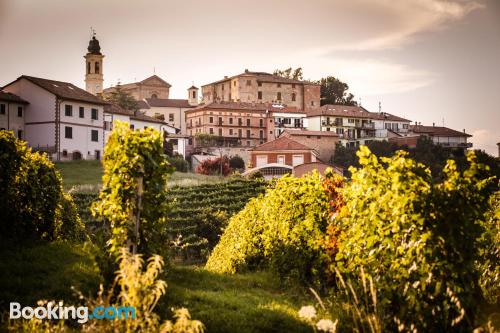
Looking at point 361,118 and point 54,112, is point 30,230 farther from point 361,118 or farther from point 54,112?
point 361,118

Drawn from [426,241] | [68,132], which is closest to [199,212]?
[68,132]

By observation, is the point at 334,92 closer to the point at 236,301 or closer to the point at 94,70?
the point at 94,70

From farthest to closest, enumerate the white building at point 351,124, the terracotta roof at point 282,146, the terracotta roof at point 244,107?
the white building at point 351,124
the terracotta roof at point 244,107
the terracotta roof at point 282,146

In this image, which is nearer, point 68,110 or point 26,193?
point 26,193

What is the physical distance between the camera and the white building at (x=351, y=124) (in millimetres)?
90812

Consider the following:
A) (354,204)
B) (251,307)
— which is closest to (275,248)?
(251,307)

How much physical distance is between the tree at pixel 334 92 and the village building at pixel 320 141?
3700 cm

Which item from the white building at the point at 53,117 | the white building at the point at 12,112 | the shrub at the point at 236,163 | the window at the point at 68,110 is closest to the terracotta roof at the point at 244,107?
the shrub at the point at 236,163

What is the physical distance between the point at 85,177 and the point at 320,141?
148 feet

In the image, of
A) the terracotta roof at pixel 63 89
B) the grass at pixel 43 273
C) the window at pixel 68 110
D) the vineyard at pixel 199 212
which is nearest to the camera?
the grass at pixel 43 273

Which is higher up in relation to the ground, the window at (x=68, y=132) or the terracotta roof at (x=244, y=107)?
the terracotta roof at (x=244, y=107)

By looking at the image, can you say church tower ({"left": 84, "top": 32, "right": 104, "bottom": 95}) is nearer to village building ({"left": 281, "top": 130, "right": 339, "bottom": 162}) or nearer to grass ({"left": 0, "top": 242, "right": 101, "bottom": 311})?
village building ({"left": 281, "top": 130, "right": 339, "bottom": 162})

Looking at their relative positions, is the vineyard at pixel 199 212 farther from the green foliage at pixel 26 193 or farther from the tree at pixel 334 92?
the tree at pixel 334 92

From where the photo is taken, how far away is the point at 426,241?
623 centimetres
